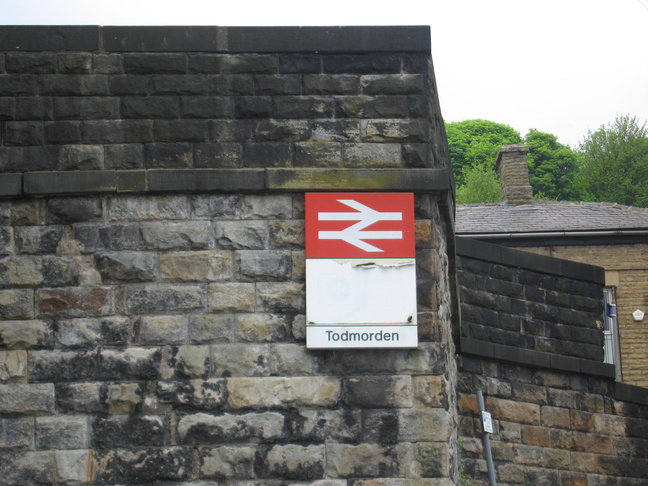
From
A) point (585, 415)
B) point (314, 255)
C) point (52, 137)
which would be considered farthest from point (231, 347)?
point (585, 415)

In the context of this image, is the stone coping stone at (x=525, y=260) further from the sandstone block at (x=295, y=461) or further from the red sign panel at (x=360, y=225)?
the sandstone block at (x=295, y=461)

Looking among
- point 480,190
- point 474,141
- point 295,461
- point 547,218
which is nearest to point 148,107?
point 295,461

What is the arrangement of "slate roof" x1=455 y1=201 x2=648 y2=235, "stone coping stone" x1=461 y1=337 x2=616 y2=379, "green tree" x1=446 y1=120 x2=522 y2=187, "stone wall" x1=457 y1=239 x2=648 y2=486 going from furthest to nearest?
"green tree" x1=446 y1=120 x2=522 y2=187 < "slate roof" x1=455 y1=201 x2=648 y2=235 < "stone wall" x1=457 y1=239 x2=648 y2=486 < "stone coping stone" x1=461 y1=337 x2=616 y2=379

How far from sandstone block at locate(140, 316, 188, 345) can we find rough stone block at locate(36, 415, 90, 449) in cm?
74

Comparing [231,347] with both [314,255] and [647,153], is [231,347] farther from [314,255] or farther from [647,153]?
[647,153]

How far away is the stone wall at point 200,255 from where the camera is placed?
7.05 m

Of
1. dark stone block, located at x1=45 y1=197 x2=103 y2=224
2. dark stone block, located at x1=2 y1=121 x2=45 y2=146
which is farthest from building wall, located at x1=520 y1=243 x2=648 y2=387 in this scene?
dark stone block, located at x1=2 y1=121 x2=45 y2=146

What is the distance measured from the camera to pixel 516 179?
24250 millimetres

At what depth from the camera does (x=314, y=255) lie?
7.27 meters

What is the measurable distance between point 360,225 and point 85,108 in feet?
7.34

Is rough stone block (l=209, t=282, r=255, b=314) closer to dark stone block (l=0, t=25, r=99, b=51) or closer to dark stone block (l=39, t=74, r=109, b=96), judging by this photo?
dark stone block (l=39, t=74, r=109, b=96)

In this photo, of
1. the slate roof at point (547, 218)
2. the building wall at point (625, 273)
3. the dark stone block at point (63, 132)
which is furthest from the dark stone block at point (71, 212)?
the building wall at point (625, 273)

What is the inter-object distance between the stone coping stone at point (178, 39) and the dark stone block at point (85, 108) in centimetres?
39

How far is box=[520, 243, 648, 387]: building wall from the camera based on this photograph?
2202 cm
